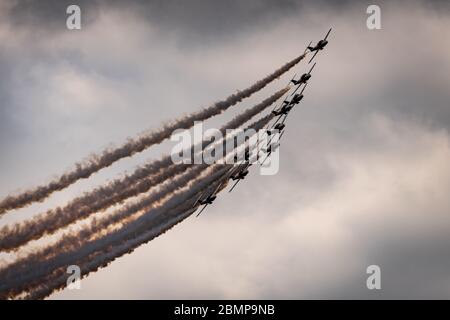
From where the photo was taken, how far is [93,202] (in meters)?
118

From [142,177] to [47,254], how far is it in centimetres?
1432

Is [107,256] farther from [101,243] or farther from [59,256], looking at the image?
[59,256]

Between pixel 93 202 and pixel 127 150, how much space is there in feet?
24.6

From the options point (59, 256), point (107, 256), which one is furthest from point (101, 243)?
point (59, 256)

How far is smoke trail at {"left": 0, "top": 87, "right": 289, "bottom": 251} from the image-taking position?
376ft

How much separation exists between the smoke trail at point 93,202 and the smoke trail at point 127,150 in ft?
7.13

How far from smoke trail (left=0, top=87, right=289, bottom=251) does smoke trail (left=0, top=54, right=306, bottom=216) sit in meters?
2.17

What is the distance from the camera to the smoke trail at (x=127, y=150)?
11644cm

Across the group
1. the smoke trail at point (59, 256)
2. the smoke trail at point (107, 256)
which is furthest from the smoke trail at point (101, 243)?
the smoke trail at point (107, 256)

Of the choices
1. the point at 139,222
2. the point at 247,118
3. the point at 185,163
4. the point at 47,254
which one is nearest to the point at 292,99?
the point at 247,118

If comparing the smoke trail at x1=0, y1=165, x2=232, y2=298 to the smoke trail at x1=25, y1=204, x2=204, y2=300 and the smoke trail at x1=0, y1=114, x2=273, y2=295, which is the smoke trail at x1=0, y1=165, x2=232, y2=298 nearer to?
the smoke trail at x1=0, y1=114, x2=273, y2=295

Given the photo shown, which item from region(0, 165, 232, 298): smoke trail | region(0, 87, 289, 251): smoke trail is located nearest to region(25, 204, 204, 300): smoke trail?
region(0, 165, 232, 298): smoke trail

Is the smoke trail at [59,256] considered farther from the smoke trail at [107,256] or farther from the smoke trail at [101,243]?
the smoke trail at [107,256]
